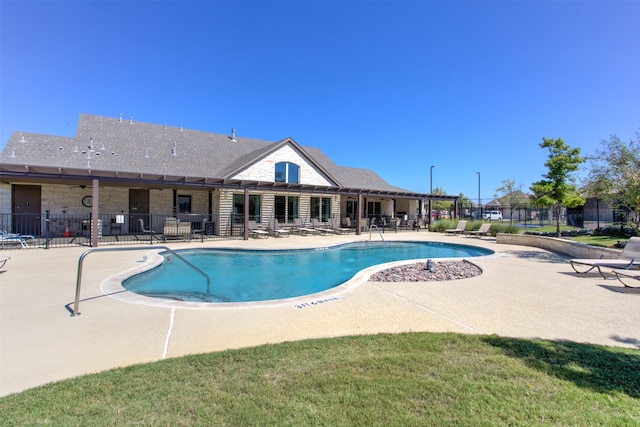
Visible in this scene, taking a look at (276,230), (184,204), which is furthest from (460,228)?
(184,204)

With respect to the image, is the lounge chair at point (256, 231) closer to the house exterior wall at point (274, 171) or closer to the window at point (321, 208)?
the house exterior wall at point (274, 171)

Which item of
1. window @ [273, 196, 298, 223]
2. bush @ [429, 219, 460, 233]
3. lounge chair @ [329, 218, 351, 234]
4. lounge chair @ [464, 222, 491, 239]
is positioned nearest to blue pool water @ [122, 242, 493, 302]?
lounge chair @ [464, 222, 491, 239]

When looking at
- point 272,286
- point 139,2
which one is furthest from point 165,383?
point 139,2

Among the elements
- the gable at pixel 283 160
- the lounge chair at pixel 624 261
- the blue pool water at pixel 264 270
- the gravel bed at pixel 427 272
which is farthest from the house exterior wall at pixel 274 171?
the lounge chair at pixel 624 261

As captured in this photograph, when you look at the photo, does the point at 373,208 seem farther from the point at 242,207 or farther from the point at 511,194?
the point at 511,194

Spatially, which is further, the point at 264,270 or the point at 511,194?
the point at 511,194

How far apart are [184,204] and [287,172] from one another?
7.17m

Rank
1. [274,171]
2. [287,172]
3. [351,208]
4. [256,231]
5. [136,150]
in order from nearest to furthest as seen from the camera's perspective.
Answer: [256,231]
[136,150]
[274,171]
[287,172]
[351,208]

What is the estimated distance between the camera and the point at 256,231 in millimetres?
17859

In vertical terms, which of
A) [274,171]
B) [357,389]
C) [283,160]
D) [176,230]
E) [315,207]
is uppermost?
[283,160]

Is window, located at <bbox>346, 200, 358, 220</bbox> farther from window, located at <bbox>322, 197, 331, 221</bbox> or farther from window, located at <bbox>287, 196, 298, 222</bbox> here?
window, located at <bbox>287, 196, 298, 222</bbox>

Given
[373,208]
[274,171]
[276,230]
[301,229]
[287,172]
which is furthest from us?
[373,208]

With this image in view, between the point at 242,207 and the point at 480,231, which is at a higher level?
the point at 242,207

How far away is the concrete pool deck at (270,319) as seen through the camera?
3.48 m
